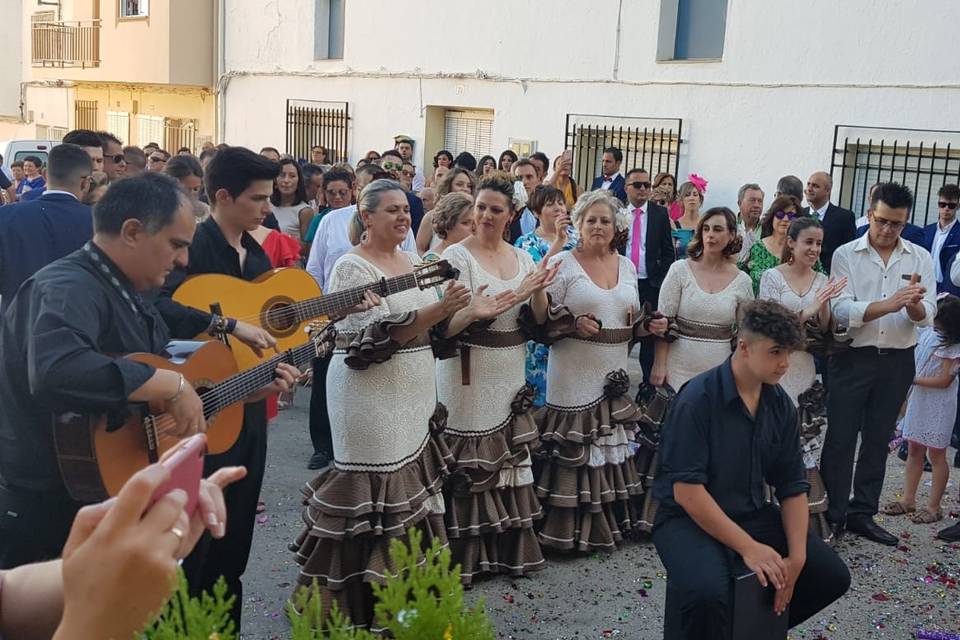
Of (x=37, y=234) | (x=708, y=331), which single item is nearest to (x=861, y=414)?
(x=708, y=331)

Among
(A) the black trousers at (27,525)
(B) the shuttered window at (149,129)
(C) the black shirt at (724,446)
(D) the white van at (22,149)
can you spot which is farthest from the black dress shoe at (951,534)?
(B) the shuttered window at (149,129)

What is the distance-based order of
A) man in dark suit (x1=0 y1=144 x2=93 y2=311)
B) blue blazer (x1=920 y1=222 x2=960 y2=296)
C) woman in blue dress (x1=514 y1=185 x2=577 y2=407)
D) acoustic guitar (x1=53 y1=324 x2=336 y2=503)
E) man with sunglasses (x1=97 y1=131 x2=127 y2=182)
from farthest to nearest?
1. man with sunglasses (x1=97 y1=131 x2=127 y2=182)
2. blue blazer (x1=920 y1=222 x2=960 y2=296)
3. woman in blue dress (x1=514 y1=185 x2=577 y2=407)
4. man in dark suit (x1=0 y1=144 x2=93 y2=311)
5. acoustic guitar (x1=53 y1=324 x2=336 y2=503)

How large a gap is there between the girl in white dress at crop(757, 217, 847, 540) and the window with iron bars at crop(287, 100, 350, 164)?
1462 centimetres

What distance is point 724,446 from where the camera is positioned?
4215 millimetres

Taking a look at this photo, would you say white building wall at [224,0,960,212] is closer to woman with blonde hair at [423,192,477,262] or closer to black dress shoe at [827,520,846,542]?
black dress shoe at [827,520,846,542]

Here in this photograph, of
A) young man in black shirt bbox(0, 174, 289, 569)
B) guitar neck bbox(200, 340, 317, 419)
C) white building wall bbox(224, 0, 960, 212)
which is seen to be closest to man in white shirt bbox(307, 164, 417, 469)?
guitar neck bbox(200, 340, 317, 419)

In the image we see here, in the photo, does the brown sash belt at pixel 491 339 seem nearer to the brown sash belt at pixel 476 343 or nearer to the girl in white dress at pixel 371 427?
the brown sash belt at pixel 476 343

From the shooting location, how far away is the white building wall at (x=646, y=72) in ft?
38.1

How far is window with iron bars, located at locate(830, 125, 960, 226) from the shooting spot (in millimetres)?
11375

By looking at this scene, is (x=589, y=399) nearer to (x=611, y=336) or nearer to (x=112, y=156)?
(x=611, y=336)

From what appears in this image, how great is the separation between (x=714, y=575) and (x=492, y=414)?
1731 mm

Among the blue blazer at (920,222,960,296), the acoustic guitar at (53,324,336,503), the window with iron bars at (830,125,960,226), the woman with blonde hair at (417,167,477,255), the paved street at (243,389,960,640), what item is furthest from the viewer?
the window with iron bars at (830,125,960,226)

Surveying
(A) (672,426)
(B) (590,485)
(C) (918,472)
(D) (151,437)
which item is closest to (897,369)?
(C) (918,472)

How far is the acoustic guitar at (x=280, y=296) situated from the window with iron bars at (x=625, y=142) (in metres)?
9.46
